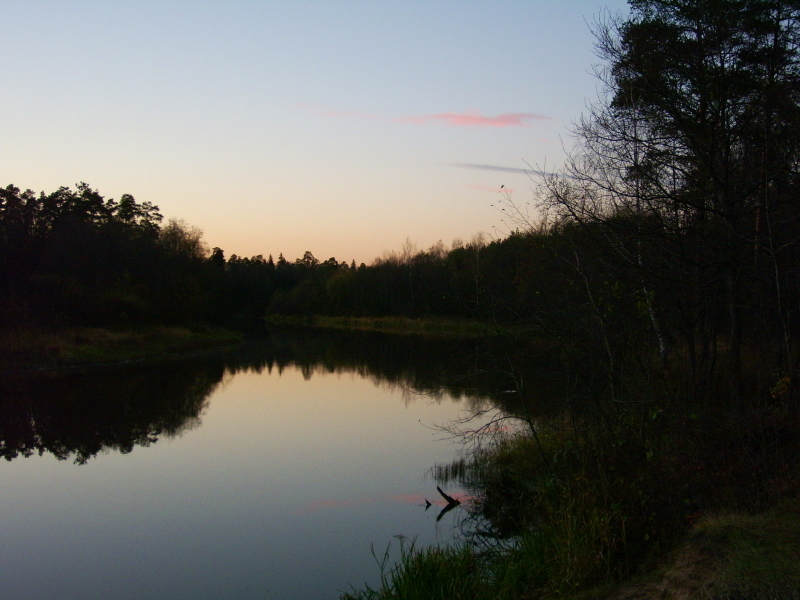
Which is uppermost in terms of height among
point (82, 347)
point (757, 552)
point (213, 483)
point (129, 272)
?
point (129, 272)

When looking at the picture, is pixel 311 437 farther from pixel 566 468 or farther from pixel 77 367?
pixel 77 367

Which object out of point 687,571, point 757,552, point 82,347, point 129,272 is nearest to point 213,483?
point 687,571

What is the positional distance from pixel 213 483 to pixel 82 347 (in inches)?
866

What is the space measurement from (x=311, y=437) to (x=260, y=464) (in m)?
2.87

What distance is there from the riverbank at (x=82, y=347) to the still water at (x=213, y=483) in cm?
287

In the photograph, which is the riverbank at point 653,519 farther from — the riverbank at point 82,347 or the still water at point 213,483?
the riverbank at point 82,347

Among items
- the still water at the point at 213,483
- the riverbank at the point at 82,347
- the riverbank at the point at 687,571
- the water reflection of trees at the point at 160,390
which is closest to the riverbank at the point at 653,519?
the riverbank at the point at 687,571

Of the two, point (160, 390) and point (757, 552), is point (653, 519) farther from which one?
point (160, 390)

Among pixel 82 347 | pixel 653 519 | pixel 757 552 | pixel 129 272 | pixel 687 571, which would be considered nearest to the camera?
pixel 757 552

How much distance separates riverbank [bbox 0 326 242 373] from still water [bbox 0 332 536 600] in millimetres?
2873

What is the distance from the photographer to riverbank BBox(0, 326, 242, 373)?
2941 centimetres

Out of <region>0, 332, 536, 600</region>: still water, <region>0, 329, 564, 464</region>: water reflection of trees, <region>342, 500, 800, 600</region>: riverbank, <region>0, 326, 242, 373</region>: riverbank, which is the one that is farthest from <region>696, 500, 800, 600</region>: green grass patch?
<region>0, 326, 242, 373</region>: riverbank

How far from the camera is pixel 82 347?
3259 centimetres

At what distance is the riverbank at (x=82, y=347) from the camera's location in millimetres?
29406
